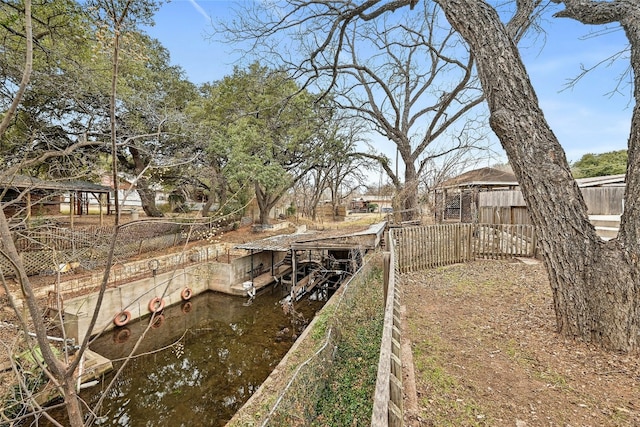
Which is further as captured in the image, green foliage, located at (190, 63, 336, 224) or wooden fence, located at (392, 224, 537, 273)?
green foliage, located at (190, 63, 336, 224)

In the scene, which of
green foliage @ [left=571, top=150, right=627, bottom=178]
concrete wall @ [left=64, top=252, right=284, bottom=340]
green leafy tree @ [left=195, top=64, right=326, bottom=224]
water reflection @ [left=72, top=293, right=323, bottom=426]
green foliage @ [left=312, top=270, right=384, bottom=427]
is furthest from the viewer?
green foliage @ [left=571, top=150, right=627, bottom=178]

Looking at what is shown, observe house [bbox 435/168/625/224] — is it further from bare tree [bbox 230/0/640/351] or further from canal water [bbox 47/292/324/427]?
canal water [bbox 47/292/324/427]

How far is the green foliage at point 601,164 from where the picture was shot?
1984 cm

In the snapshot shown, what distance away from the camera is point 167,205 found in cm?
2245

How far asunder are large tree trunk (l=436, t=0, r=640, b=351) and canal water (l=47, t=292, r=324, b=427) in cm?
487

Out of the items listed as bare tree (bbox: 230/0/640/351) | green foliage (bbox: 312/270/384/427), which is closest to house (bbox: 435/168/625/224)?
bare tree (bbox: 230/0/640/351)

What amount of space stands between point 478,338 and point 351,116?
1323cm

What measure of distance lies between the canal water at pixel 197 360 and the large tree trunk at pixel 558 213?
4.87 metres

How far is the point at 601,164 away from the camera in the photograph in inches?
875

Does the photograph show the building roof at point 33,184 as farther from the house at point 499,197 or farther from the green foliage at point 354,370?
the house at point 499,197

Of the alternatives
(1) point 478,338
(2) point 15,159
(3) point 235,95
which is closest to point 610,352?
(1) point 478,338

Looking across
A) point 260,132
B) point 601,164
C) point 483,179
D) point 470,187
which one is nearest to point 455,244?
point 470,187

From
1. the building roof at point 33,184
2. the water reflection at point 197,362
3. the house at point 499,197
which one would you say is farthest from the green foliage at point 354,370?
the house at point 499,197

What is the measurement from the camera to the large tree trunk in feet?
10.5
